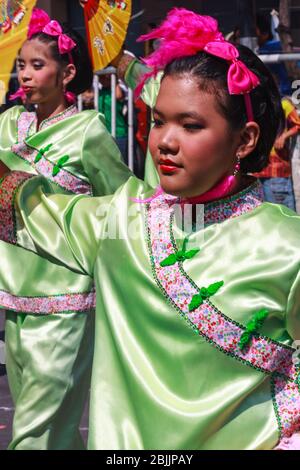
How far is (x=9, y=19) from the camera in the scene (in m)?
4.02

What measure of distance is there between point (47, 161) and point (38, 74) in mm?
427

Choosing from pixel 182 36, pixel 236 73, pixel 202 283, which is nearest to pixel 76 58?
pixel 182 36

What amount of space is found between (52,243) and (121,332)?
31 centimetres

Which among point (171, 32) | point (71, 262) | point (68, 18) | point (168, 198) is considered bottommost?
point (68, 18)

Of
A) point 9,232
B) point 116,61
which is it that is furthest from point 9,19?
point 9,232

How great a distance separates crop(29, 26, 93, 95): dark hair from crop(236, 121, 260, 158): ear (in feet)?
6.73

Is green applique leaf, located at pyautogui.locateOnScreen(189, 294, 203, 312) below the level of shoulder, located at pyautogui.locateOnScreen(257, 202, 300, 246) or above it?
below

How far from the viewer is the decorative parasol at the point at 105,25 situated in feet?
16.5

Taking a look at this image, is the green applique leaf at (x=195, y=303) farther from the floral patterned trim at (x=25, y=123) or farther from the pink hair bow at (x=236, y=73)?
the floral patterned trim at (x=25, y=123)

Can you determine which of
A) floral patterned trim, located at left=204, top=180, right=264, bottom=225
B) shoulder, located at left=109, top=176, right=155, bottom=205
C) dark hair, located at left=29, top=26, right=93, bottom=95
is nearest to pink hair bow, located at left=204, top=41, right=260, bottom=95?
floral patterned trim, located at left=204, top=180, right=264, bottom=225

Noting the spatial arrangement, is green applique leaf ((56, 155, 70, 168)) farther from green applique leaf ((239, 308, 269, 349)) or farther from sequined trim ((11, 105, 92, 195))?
green applique leaf ((239, 308, 269, 349))

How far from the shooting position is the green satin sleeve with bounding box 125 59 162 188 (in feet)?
15.4

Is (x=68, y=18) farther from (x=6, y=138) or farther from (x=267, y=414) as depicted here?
(x=267, y=414)
